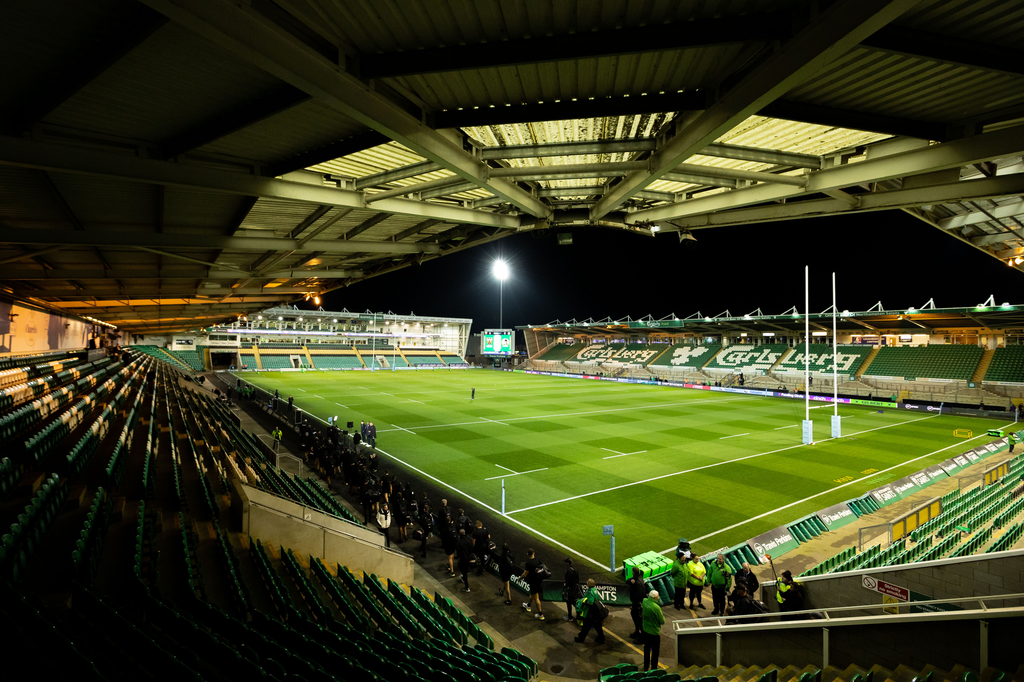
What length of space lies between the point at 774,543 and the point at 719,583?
12.5 ft

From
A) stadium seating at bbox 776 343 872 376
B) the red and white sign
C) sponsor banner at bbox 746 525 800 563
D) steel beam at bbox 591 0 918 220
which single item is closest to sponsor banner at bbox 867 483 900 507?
sponsor banner at bbox 746 525 800 563

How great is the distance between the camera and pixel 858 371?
4441 cm

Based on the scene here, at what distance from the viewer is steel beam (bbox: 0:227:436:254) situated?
7348mm

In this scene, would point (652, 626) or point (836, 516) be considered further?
point (836, 516)

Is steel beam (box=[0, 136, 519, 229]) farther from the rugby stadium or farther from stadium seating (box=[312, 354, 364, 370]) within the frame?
stadium seating (box=[312, 354, 364, 370])

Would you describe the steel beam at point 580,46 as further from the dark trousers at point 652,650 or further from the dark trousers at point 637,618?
the dark trousers at point 637,618

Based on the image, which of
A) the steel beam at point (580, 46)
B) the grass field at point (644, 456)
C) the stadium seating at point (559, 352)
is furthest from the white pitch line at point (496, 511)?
the stadium seating at point (559, 352)

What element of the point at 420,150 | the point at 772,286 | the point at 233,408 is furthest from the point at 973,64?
the point at 772,286

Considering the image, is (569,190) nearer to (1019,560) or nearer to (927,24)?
(927,24)

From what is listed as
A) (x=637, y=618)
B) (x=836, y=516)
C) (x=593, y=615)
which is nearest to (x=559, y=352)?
(x=836, y=516)

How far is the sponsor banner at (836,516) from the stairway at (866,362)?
120 ft

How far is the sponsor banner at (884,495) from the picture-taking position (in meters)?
15.0

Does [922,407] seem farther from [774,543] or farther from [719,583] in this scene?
[719,583]

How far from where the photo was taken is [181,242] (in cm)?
847
